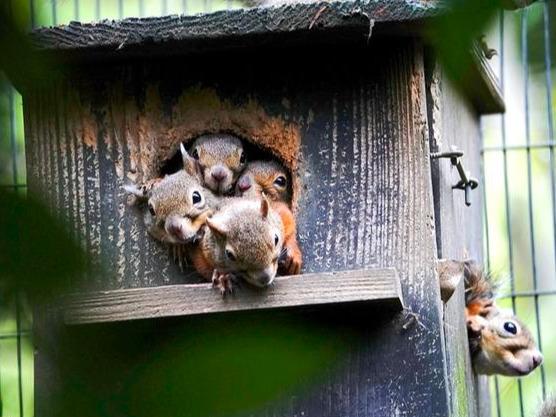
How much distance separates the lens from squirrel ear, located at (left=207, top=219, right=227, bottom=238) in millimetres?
2420

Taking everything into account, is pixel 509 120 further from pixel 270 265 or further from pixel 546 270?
pixel 270 265

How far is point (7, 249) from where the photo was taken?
0.70 m

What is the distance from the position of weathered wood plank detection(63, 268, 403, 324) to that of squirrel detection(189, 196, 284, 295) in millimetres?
29

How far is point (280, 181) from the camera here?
8.91 ft

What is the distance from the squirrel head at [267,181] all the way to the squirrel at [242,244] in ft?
0.47

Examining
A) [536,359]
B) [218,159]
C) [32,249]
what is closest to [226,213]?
[218,159]

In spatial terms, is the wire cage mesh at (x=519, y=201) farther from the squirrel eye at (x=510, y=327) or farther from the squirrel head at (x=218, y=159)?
the squirrel head at (x=218, y=159)

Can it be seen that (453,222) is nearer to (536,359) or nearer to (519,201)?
(536,359)

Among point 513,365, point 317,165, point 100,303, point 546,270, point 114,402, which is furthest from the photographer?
point 546,270

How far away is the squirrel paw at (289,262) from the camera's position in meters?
2.50

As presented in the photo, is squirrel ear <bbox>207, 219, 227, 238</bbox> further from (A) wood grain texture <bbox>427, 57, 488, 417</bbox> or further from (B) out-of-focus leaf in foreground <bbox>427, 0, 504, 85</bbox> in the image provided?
(B) out-of-focus leaf in foreground <bbox>427, 0, 504, 85</bbox>

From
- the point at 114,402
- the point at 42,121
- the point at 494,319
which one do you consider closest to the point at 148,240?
the point at 42,121

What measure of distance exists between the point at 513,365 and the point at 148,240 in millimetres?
1239

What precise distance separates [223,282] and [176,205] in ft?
0.85
